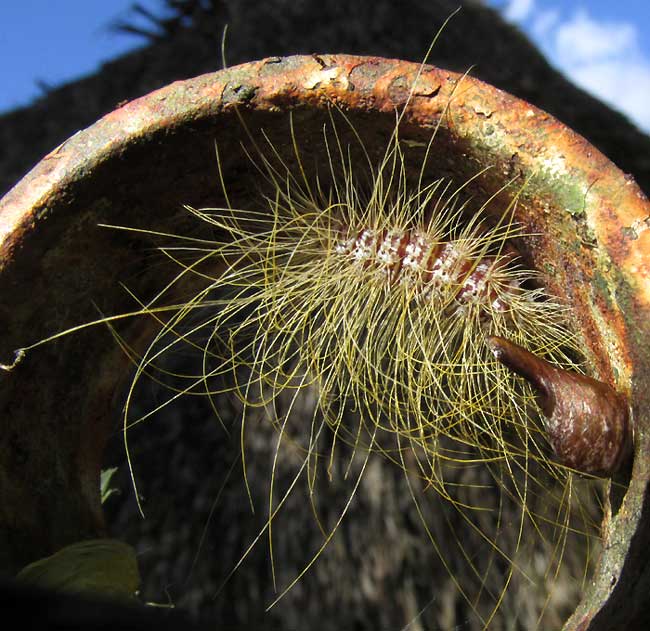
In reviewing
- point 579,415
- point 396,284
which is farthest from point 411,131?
point 579,415

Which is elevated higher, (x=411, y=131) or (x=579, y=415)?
(x=411, y=131)

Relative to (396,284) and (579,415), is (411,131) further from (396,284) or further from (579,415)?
(579,415)

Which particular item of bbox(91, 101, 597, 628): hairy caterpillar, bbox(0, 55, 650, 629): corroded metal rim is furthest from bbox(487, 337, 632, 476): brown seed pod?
bbox(91, 101, 597, 628): hairy caterpillar

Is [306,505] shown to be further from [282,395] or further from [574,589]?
[574,589]

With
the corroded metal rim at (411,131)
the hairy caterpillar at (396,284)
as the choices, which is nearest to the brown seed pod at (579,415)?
the corroded metal rim at (411,131)

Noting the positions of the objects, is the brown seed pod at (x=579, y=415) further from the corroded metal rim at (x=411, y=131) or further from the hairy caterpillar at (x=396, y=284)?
the hairy caterpillar at (x=396, y=284)

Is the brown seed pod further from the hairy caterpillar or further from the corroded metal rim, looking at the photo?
the hairy caterpillar
